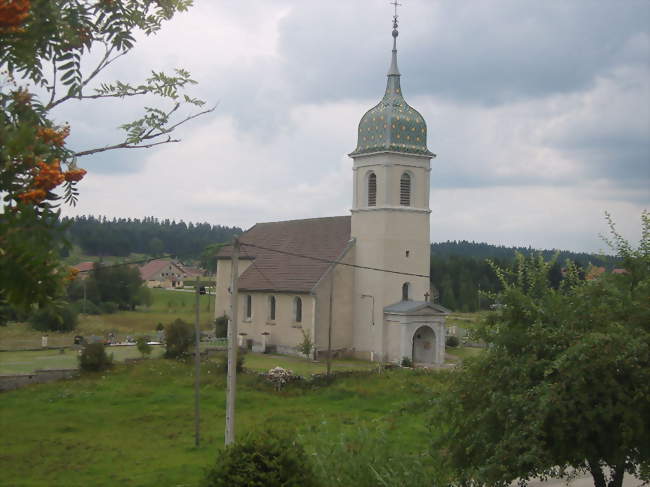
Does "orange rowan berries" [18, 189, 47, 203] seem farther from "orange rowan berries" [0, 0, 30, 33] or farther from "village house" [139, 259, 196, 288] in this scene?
"village house" [139, 259, 196, 288]

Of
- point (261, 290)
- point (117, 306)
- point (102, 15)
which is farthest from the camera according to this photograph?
point (117, 306)

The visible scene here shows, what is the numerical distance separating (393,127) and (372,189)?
139 inches

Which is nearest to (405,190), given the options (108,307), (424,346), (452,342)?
(424,346)

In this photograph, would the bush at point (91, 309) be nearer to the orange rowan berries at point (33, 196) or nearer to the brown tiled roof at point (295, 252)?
the brown tiled roof at point (295, 252)

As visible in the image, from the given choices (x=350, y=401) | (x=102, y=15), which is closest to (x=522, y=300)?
(x=102, y=15)

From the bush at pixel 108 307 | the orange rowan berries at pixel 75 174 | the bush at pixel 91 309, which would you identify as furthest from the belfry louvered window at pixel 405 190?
the orange rowan berries at pixel 75 174

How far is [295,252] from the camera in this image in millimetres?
44531

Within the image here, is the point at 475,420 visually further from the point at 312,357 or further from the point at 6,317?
the point at 312,357

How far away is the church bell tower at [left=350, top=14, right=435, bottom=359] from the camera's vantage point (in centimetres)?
3956

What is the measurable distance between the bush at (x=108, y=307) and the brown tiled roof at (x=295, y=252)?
17927 millimetres

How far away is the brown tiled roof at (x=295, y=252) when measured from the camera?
136 feet

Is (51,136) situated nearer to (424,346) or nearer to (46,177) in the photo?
(46,177)

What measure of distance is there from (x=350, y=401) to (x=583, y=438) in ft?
58.2

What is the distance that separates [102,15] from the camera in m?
6.37
